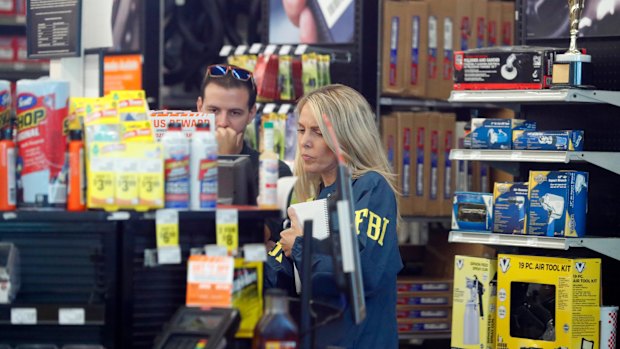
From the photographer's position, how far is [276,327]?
123 inches

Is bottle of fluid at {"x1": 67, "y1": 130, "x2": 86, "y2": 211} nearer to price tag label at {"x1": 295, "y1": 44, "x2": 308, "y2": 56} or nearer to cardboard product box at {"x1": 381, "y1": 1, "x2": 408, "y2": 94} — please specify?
price tag label at {"x1": 295, "y1": 44, "x2": 308, "y2": 56}

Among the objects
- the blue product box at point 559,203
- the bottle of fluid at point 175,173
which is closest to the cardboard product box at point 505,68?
the blue product box at point 559,203

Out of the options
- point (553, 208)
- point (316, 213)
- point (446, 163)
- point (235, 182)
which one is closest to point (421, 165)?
point (446, 163)

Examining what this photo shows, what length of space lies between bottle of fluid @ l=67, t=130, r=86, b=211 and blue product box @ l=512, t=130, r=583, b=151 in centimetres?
311

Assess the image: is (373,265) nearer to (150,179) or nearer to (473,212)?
(150,179)

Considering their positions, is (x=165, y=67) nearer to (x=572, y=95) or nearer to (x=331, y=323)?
(x=572, y=95)

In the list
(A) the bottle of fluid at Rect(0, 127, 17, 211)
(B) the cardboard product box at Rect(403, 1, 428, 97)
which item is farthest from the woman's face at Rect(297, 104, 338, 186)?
(B) the cardboard product box at Rect(403, 1, 428, 97)

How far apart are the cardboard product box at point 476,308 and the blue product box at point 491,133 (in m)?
0.59

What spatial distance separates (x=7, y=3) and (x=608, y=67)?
4587 millimetres

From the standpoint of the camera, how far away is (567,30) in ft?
20.9

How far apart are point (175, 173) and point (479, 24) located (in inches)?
173

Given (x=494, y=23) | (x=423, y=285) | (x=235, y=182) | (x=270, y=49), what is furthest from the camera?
(x=494, y=23)

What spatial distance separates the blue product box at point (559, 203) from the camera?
19.2 ft

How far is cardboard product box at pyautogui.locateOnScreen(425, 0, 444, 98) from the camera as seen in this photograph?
23.8 feet
